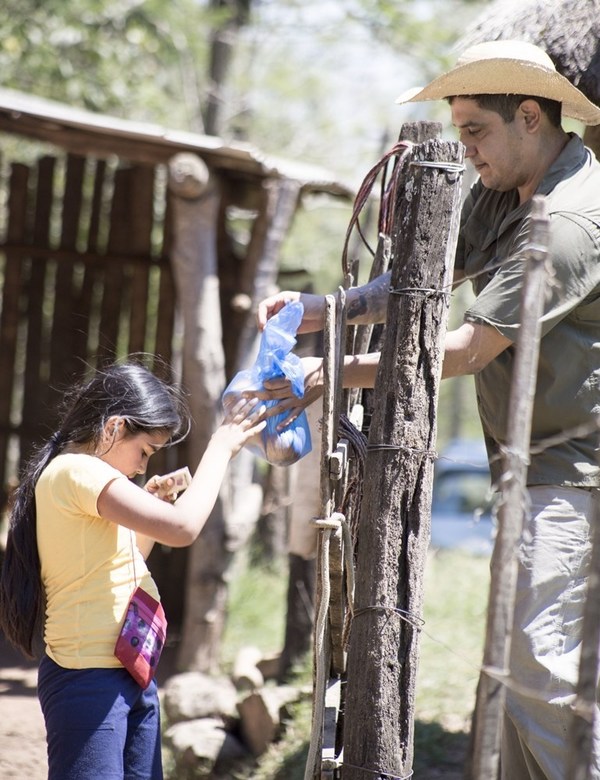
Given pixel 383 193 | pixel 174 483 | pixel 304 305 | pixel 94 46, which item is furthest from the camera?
pixel 94 46

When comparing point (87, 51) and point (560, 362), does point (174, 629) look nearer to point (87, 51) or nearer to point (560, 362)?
point (560, 362)

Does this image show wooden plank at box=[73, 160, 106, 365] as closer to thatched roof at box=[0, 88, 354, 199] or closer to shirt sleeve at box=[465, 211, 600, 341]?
thatched roof at box=[0, 88, 354, 199]

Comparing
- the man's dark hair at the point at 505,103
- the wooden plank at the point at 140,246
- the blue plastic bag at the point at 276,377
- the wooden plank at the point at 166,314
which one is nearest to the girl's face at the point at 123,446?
the blue plastic bag at the point at 276,377

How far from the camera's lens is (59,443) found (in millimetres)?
2840

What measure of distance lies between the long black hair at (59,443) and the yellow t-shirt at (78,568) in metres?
0.05

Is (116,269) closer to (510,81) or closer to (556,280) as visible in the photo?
(510,81)

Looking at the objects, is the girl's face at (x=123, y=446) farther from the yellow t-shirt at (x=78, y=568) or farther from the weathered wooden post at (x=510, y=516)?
the weathered wooden post at (x=510, y=516)

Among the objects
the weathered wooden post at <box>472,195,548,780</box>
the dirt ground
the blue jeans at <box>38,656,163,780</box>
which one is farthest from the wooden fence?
the weathered wooden post at <box>472,195,548,780</box>

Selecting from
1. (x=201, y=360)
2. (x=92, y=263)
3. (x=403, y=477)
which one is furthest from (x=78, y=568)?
(x=92, y=263)

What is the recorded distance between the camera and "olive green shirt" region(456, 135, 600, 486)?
272 centimetres

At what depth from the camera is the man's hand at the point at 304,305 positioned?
3068 millimetres

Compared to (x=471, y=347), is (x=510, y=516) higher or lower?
lower

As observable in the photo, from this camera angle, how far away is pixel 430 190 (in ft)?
8.81

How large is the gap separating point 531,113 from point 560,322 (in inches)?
24.2
